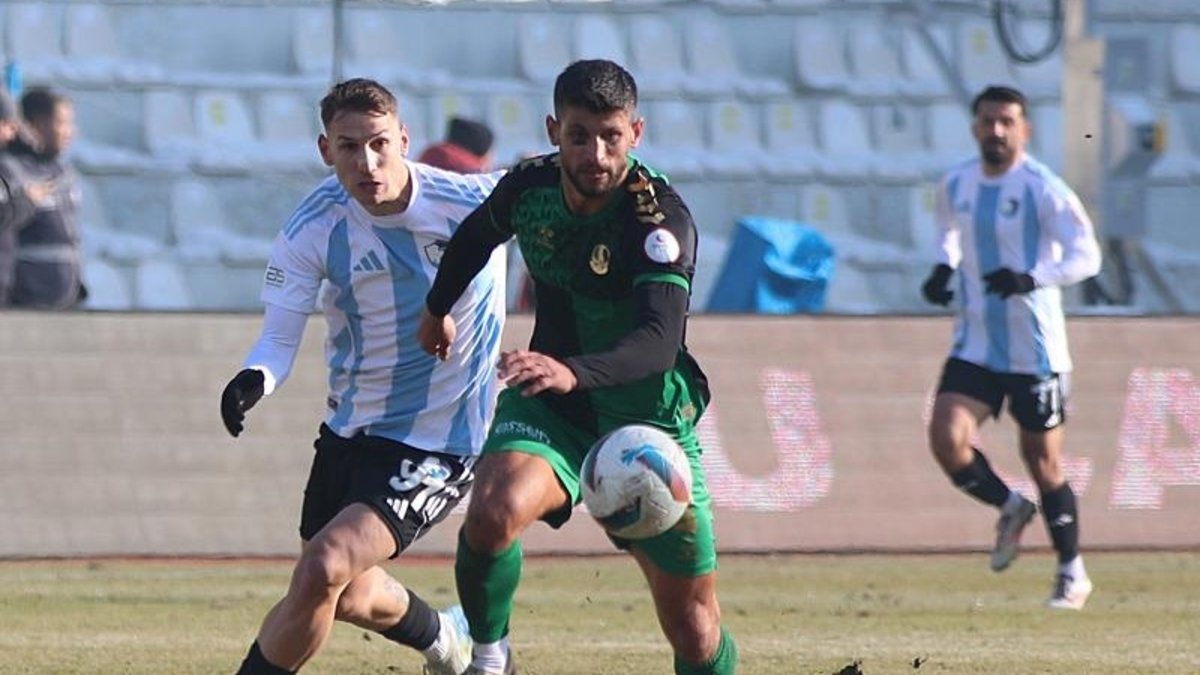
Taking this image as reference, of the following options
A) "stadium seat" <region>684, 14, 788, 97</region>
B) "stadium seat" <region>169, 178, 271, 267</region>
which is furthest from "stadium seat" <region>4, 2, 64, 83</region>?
"stadium seat" <region>684, 14, 788, 97</region>

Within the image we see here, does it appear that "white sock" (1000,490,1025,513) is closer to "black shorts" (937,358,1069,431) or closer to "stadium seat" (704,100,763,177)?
"black shorts" (937,358,1069,431)

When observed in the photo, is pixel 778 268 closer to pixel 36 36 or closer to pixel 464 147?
pixel 464 147

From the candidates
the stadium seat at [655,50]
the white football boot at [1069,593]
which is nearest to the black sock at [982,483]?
the white football boot at [1069,593]

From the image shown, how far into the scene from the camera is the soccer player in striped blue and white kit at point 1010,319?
1262cm

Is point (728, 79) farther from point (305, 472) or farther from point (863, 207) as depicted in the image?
point (305, 472)

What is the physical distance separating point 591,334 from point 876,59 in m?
12.2

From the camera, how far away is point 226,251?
57.2 feet

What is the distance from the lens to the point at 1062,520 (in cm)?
1248

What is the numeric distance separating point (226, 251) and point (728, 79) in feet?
13.3

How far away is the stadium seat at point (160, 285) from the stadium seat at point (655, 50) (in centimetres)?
383

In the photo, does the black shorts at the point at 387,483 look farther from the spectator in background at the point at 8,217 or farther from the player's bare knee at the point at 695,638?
the spectator in background at the point at 8,217

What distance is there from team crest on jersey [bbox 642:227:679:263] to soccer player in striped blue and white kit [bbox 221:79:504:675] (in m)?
1.11

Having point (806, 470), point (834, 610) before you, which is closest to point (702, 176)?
point (806, 470)

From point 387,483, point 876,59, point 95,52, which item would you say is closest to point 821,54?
point 876,59
